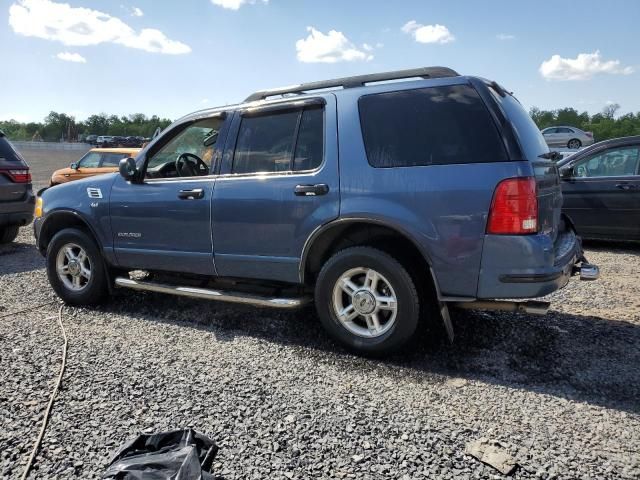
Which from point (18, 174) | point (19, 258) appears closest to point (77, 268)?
point (19, 258)

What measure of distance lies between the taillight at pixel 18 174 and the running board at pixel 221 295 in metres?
4.53

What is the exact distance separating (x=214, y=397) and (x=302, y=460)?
0.84m

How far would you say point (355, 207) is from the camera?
3.53 m

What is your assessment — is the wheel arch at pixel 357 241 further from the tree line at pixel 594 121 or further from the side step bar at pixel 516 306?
the tree line at pixel 594 121

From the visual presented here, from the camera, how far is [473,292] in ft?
10.7

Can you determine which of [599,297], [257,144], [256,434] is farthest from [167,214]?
[599,297]

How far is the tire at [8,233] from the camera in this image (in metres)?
8.70

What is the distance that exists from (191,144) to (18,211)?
4968mm

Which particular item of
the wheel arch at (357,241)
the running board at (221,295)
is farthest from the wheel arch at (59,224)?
the wheel arch at (357,241)

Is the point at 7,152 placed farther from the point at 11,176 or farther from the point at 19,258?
the point at 19,258

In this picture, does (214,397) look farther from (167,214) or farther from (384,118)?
(384,118)

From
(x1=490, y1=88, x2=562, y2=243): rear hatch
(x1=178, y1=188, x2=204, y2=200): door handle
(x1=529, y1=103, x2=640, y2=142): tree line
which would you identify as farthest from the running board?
(x1=529, y1=103, x2=640, y2=142): tree line

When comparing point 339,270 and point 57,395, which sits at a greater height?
point 339,270

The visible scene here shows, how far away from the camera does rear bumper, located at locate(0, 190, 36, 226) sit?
793 centimetres
